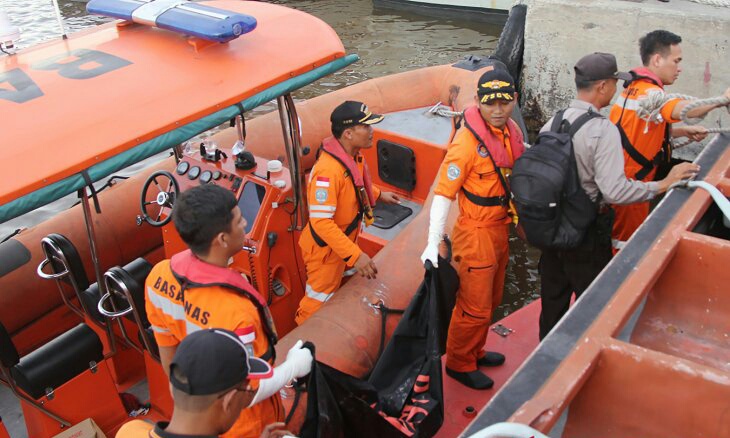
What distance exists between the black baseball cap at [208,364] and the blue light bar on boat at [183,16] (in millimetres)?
2124

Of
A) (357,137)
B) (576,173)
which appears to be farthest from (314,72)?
(576,173)

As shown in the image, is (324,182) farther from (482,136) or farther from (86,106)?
(86,106)

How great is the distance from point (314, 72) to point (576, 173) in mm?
1529

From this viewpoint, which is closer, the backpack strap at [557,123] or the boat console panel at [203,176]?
the backpack strap at [557,123]

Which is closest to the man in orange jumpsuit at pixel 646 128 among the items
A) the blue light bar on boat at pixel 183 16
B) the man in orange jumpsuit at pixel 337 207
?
the man in orange jumpsuit at pixel 337 207

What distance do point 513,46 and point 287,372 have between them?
22.0ft

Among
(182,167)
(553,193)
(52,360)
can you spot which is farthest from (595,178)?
(52,360)

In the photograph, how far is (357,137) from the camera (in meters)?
3.48

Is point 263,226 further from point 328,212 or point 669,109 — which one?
point 669,109

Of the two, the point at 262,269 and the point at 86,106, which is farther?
the point at 262,269

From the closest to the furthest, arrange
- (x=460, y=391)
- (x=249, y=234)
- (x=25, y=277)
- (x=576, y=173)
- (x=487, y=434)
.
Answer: (x=487, y=434)
(x=576, y=173)
(x=460, y=391)
(x=249, y=234)
(x=25, y=277)

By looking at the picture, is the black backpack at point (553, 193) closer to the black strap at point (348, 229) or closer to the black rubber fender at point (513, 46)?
the black strap at point (348, 229)

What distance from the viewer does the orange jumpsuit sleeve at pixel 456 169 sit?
3049mm

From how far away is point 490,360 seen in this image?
3523mm
